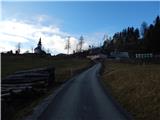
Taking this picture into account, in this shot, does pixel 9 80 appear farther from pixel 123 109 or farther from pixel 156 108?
pixel 156 108

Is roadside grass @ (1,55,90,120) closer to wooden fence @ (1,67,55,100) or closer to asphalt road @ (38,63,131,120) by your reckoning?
→ wooden fence @ (1,67,55,100)

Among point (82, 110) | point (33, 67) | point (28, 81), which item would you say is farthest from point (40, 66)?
point (82, 110)

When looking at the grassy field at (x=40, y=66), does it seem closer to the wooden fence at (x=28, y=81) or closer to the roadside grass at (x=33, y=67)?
the roadside grass at (x=33, y=67)

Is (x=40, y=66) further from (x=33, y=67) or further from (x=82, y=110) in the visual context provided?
(x=82, y=110)

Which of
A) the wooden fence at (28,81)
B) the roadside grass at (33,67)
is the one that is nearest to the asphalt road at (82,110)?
the roadside grass at (33,67)

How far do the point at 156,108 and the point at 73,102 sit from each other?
18.9 feet

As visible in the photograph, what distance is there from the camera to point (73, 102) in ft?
71.8

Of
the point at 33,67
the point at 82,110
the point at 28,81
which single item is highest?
the point at 28,81

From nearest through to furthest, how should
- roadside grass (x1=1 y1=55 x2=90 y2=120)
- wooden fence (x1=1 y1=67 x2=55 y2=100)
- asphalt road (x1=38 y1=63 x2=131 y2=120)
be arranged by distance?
asphalt road (x1=38 y1=63 x2=131 y2=120) → roadside grass (x1=1 y1=55 x2=90 y2=120) → wooden fence (x1=1 y1=67 x2=55 y2=100)

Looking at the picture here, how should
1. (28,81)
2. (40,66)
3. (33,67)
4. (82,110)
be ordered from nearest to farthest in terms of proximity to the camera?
(82,110), (28,81), (33,67), (40,66)

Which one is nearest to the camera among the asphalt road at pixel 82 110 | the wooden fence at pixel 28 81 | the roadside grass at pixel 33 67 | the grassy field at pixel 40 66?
the asphalt road at pixel 82 110

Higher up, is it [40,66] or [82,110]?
[40,66]

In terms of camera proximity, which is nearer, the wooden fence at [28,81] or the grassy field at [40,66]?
the wooden fence at [28,81]

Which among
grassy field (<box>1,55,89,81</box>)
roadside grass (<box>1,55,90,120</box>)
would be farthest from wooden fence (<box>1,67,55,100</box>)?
grassy field (<box>1,55,89,81</box>)
